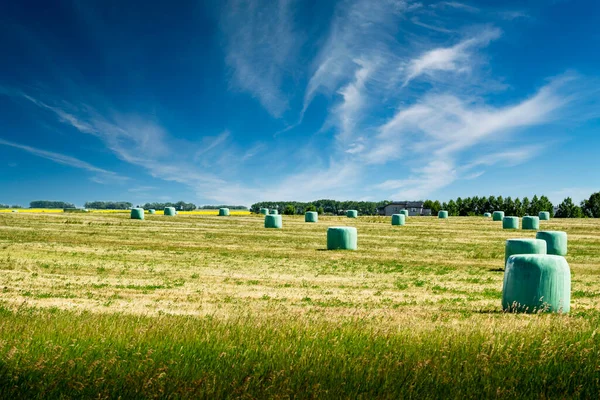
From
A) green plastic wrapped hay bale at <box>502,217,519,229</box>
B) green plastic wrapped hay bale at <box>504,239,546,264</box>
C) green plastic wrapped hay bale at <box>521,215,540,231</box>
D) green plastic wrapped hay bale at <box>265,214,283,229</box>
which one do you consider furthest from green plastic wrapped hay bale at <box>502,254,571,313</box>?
green plastic wrapped hay bale at <box>521,215,540,231</box>

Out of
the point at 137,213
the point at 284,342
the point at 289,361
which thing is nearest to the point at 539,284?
the point at 284,342

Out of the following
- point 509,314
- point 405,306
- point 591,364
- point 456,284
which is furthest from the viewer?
point 456,284

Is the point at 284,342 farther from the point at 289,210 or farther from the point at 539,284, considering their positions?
the point at 289,210

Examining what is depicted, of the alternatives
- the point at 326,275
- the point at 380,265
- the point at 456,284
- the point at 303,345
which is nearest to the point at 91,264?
the point at 326,275

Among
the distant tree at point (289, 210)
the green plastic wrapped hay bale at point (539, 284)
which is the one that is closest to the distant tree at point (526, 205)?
the distant tree at point (289, 210)

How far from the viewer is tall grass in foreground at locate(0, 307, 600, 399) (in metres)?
7.02

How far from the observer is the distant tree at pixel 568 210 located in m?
123

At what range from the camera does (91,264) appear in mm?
23016

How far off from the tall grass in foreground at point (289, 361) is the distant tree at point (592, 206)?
128554 mm

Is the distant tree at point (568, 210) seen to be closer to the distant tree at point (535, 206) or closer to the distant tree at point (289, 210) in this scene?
the distant tree at point (535, 206)

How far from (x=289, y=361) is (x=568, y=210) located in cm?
13441

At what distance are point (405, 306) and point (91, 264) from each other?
14670mm

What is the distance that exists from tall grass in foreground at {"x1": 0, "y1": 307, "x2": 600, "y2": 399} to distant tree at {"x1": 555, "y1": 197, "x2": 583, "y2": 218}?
5049 inches

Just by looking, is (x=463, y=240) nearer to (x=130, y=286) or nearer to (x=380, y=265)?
(x=380, y=265)
